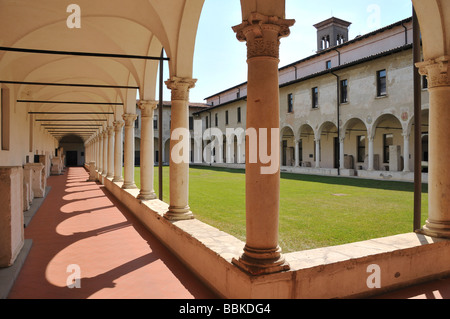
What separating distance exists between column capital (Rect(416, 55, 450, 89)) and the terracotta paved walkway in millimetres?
4218

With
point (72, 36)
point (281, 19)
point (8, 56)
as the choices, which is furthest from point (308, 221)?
point (8, 56)

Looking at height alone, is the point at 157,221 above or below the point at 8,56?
below

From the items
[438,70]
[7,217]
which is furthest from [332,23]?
[7,217]

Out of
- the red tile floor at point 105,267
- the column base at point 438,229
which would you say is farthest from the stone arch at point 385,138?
the red tile floor at point 105,267

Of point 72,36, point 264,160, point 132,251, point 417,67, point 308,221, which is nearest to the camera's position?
point 264,160

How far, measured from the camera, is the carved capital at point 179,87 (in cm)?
611

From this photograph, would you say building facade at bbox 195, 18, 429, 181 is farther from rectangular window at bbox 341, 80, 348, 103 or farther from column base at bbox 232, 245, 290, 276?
column base at bbox 232, 245, 290, 276

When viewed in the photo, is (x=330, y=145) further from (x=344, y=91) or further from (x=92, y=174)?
(x=92, y=174)

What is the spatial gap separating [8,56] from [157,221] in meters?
7.05

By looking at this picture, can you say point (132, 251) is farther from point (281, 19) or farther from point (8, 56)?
point (8, 56)

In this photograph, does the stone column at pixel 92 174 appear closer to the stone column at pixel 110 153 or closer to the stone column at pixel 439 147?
the stone column at pixel 110 153

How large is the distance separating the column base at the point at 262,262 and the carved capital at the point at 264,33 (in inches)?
78.6

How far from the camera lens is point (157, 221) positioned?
655 centimetres

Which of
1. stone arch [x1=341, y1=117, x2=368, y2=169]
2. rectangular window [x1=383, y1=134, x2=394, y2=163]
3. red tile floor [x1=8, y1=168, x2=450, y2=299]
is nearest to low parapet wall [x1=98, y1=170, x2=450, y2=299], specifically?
red tile floor [x1=8, y1=168, x2=450, y2=299]
